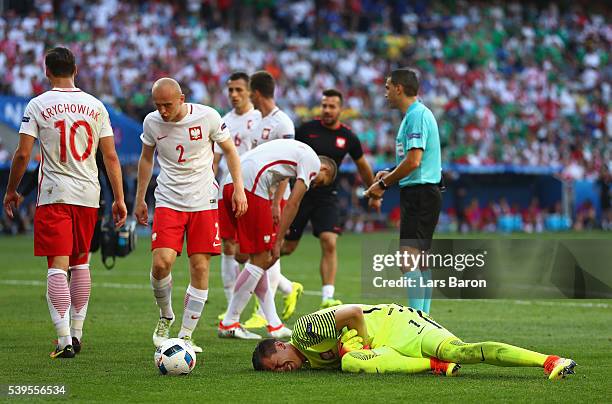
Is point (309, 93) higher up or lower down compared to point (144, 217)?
higher up

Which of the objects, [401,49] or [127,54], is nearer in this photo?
[127,54]

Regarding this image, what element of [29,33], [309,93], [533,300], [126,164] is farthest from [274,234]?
[309,93]

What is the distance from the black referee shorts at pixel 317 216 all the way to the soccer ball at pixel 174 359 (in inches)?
196

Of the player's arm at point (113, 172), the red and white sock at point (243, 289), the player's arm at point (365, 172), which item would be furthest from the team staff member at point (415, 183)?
the player's arm at point (113, 172)

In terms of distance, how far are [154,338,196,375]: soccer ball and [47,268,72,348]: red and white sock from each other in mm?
1154

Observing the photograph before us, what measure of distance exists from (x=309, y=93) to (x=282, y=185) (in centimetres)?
2416

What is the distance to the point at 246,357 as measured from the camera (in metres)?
9.17

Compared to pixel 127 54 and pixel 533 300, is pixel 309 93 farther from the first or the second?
pixel 533 300

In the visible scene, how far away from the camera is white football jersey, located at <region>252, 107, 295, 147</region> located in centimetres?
1203

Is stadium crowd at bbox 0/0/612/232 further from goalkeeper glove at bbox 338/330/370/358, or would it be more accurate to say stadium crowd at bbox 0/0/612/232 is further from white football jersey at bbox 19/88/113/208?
goalkeeper glove at bbox 338/330/370/358

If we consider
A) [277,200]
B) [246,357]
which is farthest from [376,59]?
[246,357]

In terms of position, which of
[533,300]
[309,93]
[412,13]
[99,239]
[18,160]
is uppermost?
[412,13]

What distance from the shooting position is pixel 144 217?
9609 mm

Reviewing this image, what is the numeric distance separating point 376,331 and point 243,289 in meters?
2.78
